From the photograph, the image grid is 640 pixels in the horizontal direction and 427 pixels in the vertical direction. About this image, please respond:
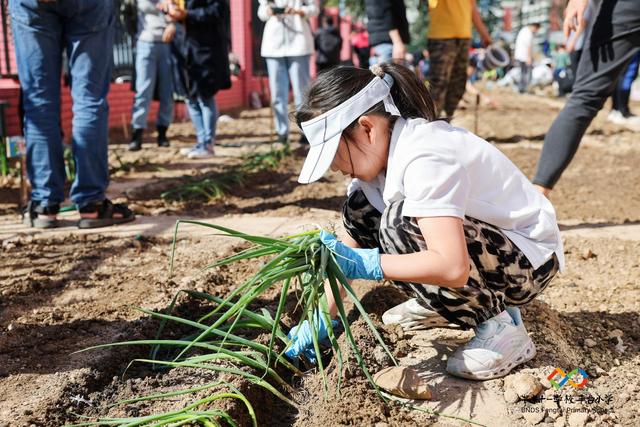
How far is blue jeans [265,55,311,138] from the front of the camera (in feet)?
20.6

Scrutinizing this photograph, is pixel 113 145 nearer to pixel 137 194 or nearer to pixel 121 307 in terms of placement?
pixel 137 194

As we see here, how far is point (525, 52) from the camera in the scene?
16.4 meters

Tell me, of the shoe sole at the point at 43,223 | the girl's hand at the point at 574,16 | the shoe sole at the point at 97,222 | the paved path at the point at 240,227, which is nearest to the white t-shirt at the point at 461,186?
the paved path at the point at 240,227

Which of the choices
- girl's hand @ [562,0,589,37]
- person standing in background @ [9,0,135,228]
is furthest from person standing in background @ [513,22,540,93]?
person standing in background @ [9,0,135,228]

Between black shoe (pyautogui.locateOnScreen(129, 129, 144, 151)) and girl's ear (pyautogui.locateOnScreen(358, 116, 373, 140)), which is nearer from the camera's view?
girl's ear (pyautogui.locateOnScreen(358, 116, 373, 140))

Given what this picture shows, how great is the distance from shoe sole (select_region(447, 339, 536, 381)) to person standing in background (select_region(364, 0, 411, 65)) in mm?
3536

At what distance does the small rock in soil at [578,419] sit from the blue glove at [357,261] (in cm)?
59

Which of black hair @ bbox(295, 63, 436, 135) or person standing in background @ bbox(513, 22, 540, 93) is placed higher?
black hair @ bbox(295, 63, 436, 135)

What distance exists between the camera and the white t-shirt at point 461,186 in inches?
67.4

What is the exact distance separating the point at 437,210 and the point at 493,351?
0.51 m

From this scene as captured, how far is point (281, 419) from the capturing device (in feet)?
6.17

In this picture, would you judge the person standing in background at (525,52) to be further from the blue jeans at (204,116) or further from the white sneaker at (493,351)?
the white sneaker at (493,351)

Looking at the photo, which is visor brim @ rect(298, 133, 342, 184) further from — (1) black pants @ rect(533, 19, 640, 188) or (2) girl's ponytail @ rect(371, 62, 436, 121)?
(1) black pants @ rect(533, 19, 640, 188)

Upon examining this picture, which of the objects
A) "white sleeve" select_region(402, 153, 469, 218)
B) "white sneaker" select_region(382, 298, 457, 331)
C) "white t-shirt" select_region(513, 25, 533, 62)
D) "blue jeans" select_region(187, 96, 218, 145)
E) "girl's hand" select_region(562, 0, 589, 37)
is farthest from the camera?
"white t-shirt" select_region(513, 25, 533, 62)
